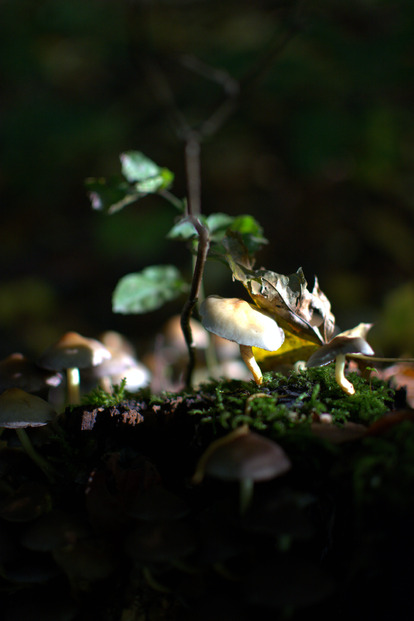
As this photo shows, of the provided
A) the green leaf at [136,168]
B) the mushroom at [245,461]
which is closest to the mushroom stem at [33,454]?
the mushroom at [245,461]

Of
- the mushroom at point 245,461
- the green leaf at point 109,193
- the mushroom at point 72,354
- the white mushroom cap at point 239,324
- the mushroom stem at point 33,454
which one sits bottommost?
the mushroom stem at point 33,454

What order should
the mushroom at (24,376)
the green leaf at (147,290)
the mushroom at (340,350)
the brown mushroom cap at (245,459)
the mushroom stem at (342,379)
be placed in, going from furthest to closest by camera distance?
1. the green leaf at (147,290)
2. the mushroom at (24,376)
3. the mushroom stem at (342,379)
4. the mushroom at (340,350)
5. the brown mushroom cap at (245,459)

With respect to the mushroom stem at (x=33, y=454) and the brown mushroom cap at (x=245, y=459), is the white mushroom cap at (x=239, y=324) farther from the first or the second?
the mushroom stem at (x=33, y=454)

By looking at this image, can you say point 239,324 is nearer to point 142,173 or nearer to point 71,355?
point 71,355

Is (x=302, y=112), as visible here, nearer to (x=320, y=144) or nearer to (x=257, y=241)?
(x=320, y=144)

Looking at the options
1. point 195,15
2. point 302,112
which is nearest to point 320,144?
point 302,112

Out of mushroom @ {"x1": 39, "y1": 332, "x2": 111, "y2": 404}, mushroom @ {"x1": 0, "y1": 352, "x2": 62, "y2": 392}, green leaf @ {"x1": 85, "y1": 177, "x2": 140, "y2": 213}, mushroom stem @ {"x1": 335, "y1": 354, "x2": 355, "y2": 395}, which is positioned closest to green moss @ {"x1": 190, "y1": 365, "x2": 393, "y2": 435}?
mushroom stem @ {"x1": 335, "y1": 354, "x2": 355, "y2": 395}
